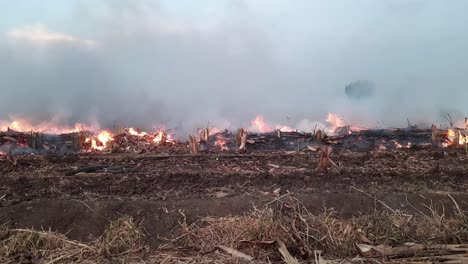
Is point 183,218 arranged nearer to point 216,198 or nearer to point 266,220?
point 216,198

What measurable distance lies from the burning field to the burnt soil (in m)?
0.02

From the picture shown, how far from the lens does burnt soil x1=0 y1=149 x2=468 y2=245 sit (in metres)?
5.88

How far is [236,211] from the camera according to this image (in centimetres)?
595

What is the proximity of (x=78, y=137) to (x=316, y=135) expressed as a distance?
809cm

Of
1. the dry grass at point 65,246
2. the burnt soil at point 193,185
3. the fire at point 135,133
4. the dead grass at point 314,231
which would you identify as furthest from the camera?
the fire at point 135,133

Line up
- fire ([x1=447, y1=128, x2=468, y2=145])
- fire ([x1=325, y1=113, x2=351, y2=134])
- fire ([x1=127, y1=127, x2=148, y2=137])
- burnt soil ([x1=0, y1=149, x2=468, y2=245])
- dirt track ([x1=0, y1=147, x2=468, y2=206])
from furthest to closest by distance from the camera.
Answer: fire ([x1=325, y1=113, x2=351, y2=134]) → fire ([x1=127, y1=127, x2=148, y2=137]) → fire ([x1=447, y1=128, x2=468, y2=145]) → dirt track ([x1=0, y1=147, x2=468, y2=206]) → burnt soil ([x1=0, y1=149, x2=468, y2=245])

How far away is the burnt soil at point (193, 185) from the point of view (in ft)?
19.3

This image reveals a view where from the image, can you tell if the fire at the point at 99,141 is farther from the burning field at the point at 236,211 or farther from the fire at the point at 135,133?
the burning field at the point at 236,211

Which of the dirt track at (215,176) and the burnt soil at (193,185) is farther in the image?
the dirt track at (215,176)

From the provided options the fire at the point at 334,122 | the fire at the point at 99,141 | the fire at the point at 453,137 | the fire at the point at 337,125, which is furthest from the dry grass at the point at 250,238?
the fire at the point at 334,122

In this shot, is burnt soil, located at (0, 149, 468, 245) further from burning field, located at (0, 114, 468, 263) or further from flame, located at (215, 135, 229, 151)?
flame, located at (215, 135, 229, 151)

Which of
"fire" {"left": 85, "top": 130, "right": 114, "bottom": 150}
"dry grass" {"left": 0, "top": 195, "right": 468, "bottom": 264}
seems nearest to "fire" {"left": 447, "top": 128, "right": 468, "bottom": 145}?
"dry grass" {"left": 0, "top": 195, "right": 468, "bottom": 264}

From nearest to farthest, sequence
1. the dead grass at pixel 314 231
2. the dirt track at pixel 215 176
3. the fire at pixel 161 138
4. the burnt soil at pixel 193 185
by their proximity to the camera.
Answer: the dead grass at pixel 314 231 < the burnt soil at pixel 193 185 < the dirt track at pixel 215 176 < the fire at pixel 161 138

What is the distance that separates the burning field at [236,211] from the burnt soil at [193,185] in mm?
22
